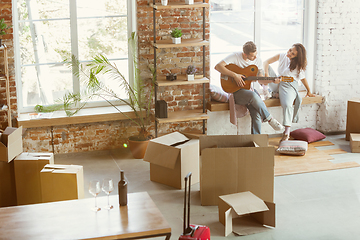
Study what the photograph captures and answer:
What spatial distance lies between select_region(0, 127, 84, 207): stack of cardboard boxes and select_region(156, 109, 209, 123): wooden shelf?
184cm

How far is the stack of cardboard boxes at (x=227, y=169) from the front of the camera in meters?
3.83

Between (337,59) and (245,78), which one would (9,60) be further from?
(337,59)

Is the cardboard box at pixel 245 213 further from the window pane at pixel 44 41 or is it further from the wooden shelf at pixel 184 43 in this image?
the window pane at pixel 44 41

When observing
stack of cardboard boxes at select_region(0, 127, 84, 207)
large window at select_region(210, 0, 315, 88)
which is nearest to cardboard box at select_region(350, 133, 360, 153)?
large window at select_region(210, 0, 315, 88)

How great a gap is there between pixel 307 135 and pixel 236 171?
253cm

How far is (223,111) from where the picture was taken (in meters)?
6.27

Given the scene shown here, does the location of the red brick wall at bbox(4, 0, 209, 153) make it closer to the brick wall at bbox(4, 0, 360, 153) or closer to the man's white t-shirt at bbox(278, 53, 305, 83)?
the brick wall at bbox(4, 0, 360, 153)

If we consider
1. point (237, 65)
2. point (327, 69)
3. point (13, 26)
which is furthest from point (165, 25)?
point (327, 69)

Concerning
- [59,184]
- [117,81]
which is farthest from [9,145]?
[117,81]

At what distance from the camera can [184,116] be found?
589cm

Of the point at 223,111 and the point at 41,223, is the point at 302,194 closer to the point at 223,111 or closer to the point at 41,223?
the point at 223,111

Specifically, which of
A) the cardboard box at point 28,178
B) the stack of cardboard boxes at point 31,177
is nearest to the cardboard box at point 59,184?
the stack of cardboard boxes at point 31,177

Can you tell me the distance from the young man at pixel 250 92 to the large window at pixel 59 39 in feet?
4.81

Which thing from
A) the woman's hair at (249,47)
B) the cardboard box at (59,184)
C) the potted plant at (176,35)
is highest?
the potted plant at (176,35)
